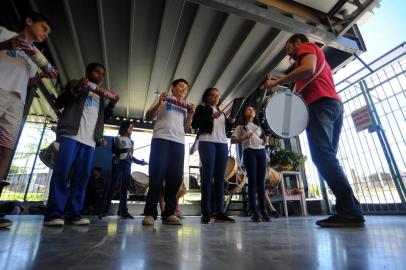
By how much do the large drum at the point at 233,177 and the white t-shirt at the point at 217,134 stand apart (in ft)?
7.72

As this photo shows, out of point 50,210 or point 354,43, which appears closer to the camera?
point 50,210

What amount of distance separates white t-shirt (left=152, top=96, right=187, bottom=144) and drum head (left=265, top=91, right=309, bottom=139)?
82cm

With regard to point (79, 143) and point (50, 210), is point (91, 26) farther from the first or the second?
point (50, 210)

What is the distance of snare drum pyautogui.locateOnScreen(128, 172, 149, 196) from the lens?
537 cm

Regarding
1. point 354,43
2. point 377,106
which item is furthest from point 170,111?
point 377,106

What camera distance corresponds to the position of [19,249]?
2.60ft

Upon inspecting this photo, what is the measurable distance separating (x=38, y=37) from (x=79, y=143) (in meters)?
0.87

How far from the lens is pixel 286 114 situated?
2135mm

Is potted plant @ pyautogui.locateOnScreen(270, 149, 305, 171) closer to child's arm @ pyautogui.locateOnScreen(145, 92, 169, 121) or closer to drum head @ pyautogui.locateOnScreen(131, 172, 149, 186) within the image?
drum head @ pyautogui.locateOnScreen(131, 172, 149, 186)

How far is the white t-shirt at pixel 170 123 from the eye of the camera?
222 centimetres

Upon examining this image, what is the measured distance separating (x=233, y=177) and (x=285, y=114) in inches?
134

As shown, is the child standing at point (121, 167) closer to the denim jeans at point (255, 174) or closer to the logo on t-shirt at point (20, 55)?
the denim jeans at point (255, 174)

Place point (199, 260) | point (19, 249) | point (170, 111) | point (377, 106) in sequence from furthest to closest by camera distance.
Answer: point (377, 106) < point (170, 111) < point (19, 249) < point (199, 260)

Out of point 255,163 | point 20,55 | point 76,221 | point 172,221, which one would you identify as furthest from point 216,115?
point 20,55
